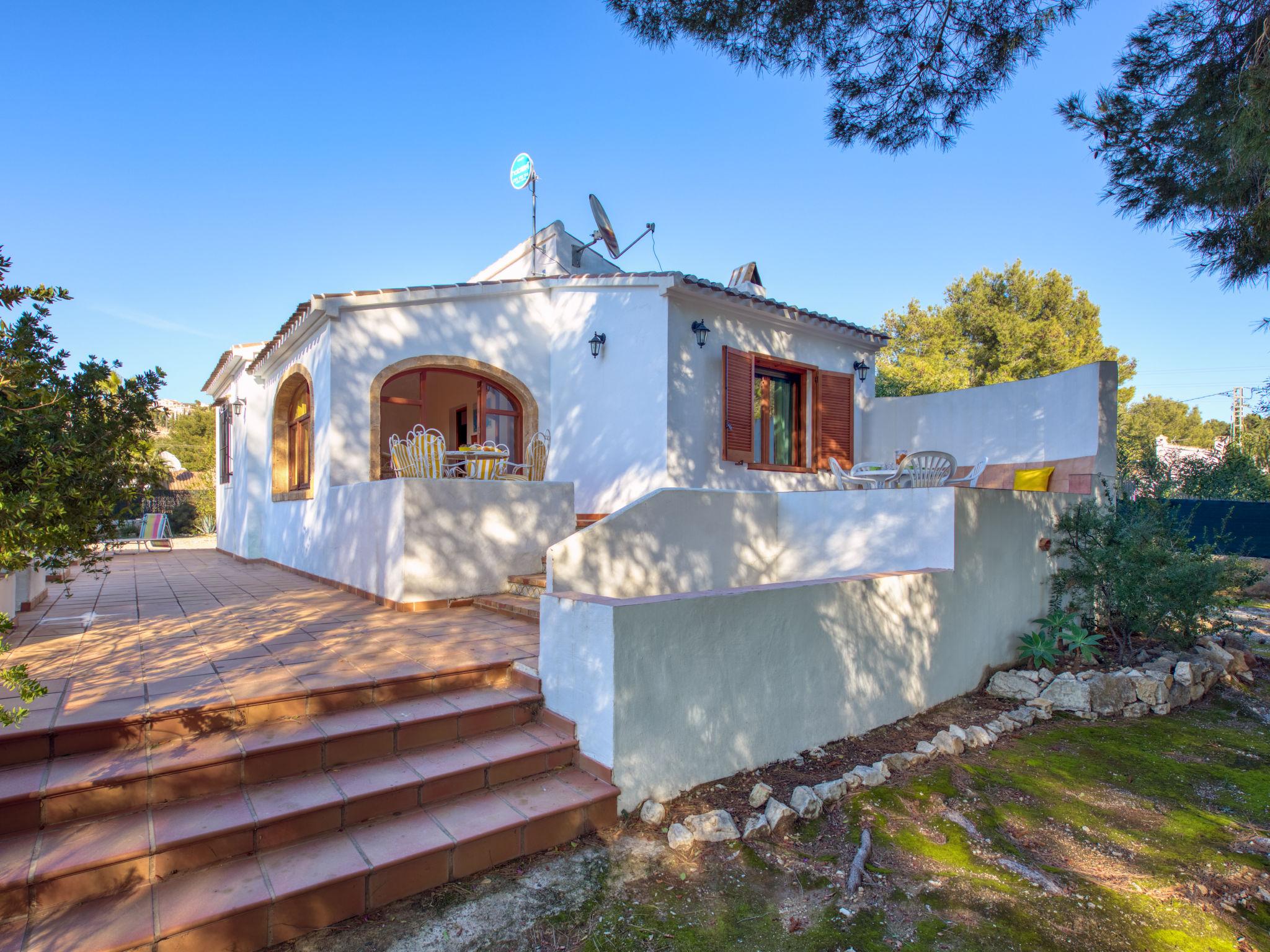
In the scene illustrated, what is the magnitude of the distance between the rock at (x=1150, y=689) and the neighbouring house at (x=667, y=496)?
989 mm

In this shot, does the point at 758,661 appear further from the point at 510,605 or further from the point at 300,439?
the point at 300,439

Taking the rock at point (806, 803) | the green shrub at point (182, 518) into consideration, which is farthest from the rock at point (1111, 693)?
the green shrub at point (182, 518)

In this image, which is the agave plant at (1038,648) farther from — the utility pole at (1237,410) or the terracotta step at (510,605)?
the utility pole at (1237,410)

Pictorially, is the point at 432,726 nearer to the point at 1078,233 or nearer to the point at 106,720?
the point at 106,720

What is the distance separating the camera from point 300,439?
10070 mm

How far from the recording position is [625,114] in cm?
1257

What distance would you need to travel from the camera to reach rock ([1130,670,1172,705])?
5605mm

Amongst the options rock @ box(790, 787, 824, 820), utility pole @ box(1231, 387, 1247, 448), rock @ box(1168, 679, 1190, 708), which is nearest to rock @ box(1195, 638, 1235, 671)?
rock @ box(1168, 679, 1190, 708)

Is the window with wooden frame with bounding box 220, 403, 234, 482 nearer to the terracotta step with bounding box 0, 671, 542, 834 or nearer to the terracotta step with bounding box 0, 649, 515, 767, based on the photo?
the terracotta step with bounding box 0, 649, 515, 767

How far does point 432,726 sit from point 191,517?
20.5 meters

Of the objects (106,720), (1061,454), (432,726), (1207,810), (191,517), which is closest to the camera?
(106,720)

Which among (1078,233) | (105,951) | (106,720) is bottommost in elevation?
(105,951)

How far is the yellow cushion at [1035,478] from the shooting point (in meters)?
8.95

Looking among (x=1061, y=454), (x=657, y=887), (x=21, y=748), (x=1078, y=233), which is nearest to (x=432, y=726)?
(x=657, y=887)
